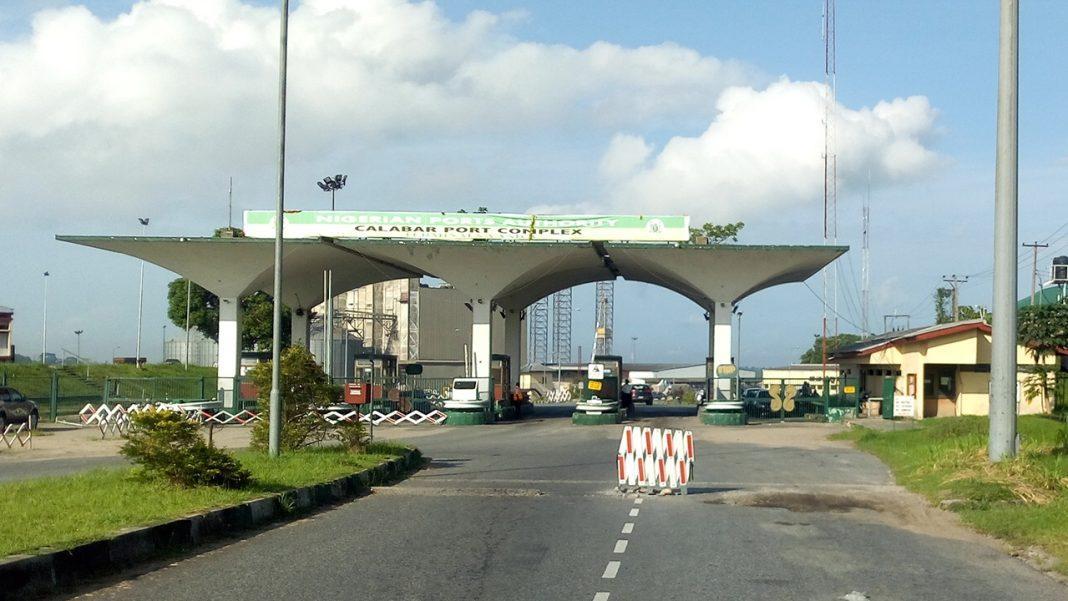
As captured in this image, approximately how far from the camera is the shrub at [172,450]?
554 inches

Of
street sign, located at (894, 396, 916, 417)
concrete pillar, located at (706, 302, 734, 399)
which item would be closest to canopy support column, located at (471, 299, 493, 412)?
concrete pillar, located at (706, 302, 734, 399)

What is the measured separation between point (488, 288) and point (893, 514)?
31128mm

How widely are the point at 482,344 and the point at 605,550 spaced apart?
3397 centimetres

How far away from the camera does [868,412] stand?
4338 cm

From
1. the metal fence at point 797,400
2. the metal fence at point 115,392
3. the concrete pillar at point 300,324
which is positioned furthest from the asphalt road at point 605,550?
the concrete pillar at point 300,324

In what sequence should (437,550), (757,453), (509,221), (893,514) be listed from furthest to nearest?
(509,221)
(757,453)
(893,514)
(437,550)

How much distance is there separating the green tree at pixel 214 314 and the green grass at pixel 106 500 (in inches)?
2187

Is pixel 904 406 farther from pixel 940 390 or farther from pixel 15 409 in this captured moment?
pixel 15 409

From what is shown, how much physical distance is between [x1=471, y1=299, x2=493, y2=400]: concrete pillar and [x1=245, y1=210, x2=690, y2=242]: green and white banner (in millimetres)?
3825

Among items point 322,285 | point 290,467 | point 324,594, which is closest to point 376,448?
point 290,467

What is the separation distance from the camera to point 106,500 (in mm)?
12852

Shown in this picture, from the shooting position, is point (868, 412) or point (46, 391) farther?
point (46, 391)

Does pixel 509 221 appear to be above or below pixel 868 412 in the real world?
above

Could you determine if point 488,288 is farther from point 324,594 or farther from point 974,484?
point 324,594
